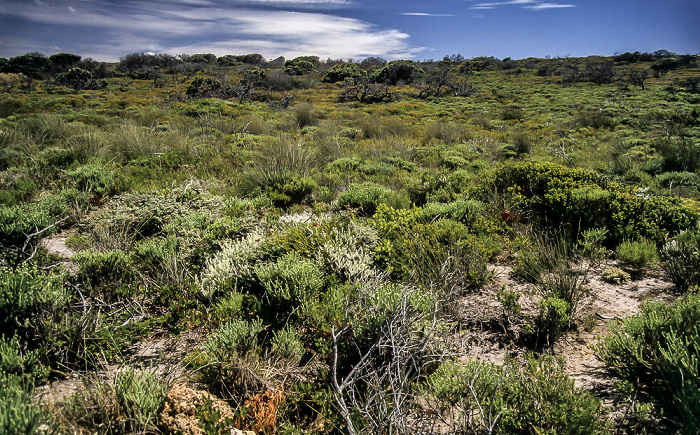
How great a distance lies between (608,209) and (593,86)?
121ft

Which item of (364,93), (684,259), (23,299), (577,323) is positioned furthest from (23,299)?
(364,93)

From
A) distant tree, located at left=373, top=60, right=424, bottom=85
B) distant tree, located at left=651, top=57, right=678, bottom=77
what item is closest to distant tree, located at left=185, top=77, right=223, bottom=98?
distant tree, located at left=373, top=60, right=424, bottom=85

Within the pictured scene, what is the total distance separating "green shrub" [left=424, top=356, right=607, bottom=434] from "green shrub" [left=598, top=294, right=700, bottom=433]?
39 centimetres

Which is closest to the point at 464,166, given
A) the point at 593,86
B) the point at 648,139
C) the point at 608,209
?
the point at 608,209

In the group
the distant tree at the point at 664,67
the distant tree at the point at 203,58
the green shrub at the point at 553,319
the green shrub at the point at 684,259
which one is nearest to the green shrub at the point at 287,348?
the green shrub at the point at 553,319

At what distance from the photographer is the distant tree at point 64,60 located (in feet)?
151

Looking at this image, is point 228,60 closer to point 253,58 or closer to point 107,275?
point 253,58

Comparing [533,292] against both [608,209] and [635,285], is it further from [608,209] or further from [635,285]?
[608,209]

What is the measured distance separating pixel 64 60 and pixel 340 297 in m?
65.5

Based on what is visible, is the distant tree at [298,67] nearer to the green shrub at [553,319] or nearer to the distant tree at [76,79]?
the distant tree at [76,79]

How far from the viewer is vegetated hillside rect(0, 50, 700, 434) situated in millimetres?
2154

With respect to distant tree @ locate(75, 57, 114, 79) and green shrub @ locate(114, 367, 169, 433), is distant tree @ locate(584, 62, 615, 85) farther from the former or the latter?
distant tree @ locate(75, 57, 114, 79)

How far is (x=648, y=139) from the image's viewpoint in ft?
38.1

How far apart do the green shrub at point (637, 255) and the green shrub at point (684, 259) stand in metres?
0.11
